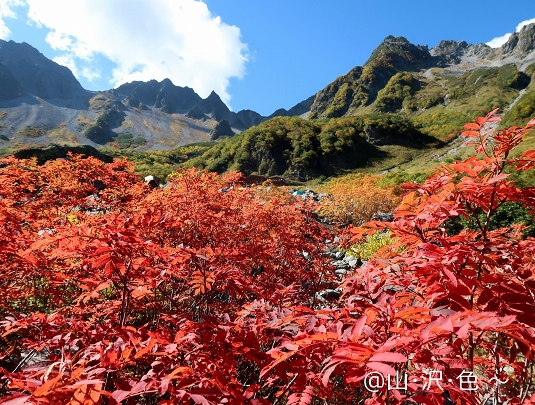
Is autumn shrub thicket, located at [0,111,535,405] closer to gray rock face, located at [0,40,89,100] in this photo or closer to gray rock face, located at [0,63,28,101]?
gray rock face, located at [0,63,28,101]

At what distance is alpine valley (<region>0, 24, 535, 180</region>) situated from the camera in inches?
1217

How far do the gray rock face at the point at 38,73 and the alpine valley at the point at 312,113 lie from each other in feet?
1.21

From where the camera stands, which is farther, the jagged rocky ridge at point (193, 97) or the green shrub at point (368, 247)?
the jagged rocky ridge at point (193, 97)

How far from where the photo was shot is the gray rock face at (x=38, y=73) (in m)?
96.4

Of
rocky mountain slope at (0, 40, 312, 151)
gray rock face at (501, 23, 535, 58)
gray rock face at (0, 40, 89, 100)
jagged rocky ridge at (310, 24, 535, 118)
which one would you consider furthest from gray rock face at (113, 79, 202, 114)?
gray rock face at (501, 23, 535, 58)

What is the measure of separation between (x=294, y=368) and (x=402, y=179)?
16.6 meters

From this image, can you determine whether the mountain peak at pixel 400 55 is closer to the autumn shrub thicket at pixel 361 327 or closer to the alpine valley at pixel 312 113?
the alpine valley at pixel 312 113

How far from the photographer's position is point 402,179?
16234 mm

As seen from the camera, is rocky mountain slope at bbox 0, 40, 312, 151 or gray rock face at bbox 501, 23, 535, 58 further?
gray rock face at bbox 501, 23, 535, 58

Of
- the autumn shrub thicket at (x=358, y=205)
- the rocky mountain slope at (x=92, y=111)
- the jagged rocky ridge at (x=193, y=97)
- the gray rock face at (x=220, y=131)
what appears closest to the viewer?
the autumn shrub thicket at (x=358, y=205)

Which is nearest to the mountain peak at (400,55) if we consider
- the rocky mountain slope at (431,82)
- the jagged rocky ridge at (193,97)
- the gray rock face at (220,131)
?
the rocky mountain slope at (431,82)

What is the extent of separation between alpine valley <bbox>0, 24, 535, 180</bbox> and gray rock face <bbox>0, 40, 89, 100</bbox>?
37cm

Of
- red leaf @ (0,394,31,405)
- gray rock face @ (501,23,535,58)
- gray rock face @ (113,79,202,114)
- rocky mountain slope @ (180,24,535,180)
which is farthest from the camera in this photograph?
gray rock face @ (113,79,202,114)

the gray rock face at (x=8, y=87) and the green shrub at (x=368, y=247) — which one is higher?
the gray rock face at (x=8, y=87)
